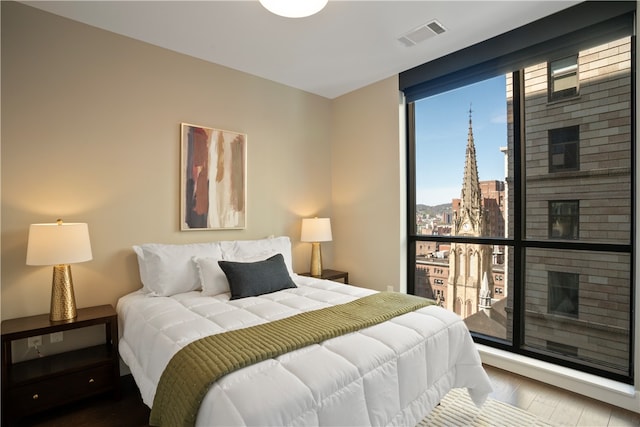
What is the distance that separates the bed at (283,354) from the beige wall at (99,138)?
287mm

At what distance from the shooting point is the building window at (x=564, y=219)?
8.20 ft

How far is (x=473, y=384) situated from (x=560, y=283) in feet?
4.03

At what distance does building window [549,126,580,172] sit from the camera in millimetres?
2518

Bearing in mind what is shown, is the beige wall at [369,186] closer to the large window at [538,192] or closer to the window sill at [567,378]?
the large window at [538,192]

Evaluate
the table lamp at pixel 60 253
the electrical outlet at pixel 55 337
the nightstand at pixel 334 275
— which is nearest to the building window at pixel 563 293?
the nightstand at pixel 334 275

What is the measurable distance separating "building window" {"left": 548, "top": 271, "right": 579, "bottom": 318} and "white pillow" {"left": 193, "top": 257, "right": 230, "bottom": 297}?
2.68 m

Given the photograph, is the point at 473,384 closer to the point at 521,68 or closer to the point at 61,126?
the point at 521,68

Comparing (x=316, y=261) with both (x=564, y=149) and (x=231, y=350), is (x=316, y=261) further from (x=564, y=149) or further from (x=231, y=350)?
(x=564, y=149)

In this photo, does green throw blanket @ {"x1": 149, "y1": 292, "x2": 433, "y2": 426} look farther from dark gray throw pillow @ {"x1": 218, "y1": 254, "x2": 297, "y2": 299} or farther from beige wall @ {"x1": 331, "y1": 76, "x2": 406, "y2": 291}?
beige wall @ {"x1": 331, "y1": 76, "x2": 406, "y2": 291}

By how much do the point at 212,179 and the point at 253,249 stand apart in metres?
0.80

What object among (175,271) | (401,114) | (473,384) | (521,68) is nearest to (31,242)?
(175,271)

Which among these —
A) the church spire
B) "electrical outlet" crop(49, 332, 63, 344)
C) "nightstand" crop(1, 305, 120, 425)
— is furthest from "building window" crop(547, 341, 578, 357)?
"electrical outlet" crop(49, 332, 63, 344)

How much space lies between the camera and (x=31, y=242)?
206 centimetres

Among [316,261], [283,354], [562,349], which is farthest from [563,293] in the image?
[283,354]
